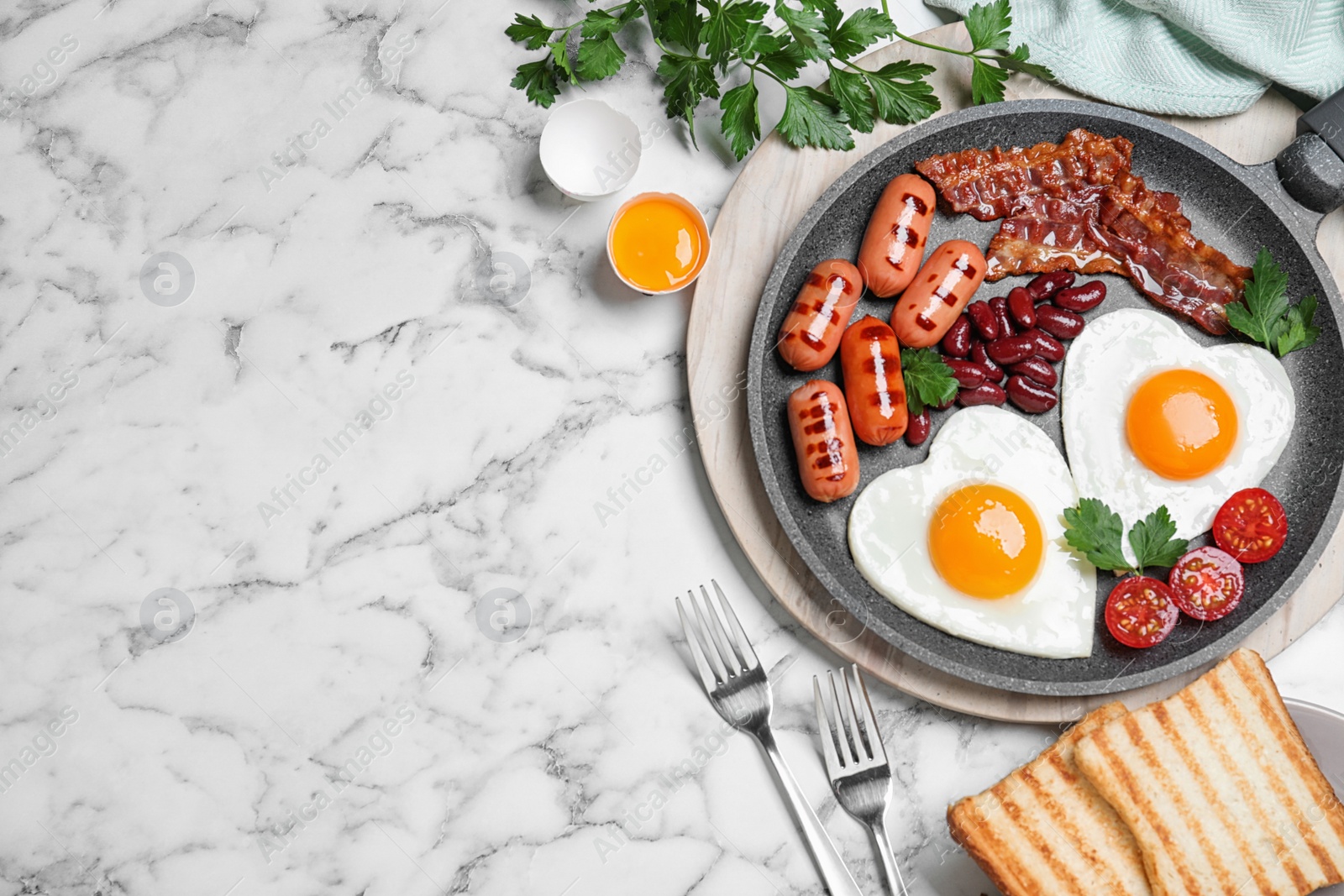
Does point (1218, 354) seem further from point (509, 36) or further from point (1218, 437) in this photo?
point (509, 36)

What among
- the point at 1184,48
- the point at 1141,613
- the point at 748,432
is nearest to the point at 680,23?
the point at 748,432

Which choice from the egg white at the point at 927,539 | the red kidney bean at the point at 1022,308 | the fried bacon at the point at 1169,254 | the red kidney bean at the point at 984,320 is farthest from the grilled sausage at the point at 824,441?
the fried bacon at the point at 1169,254

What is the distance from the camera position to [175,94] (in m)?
2.96

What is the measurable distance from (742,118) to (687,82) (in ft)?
0.65

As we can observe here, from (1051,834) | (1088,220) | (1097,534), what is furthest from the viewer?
(1088,220)

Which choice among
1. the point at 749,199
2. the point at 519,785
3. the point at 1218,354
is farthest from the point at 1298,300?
the point at 519,785

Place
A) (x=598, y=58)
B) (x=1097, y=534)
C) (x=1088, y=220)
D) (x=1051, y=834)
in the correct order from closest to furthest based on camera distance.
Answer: (x=1051, y=834), (x=1097, y=534), (x=598, y=58), (x=1088, y=220)

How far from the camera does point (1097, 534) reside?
2.65m

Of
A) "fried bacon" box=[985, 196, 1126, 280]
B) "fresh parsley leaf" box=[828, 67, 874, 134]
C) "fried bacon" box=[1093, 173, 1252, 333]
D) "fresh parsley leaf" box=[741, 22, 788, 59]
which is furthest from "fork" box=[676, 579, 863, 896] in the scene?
"fried bacon" box=[1093, 173, 1252, 333]

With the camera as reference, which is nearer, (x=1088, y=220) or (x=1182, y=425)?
(x=1182, y=425)

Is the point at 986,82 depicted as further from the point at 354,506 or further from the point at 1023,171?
the point at 354,506

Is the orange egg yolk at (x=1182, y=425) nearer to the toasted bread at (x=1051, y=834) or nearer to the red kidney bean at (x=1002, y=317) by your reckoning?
the red kidney bean at (x=1002, y=317)

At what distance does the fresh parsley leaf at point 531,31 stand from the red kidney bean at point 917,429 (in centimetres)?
166

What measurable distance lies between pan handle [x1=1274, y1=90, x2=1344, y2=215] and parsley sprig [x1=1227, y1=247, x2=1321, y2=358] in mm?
226
